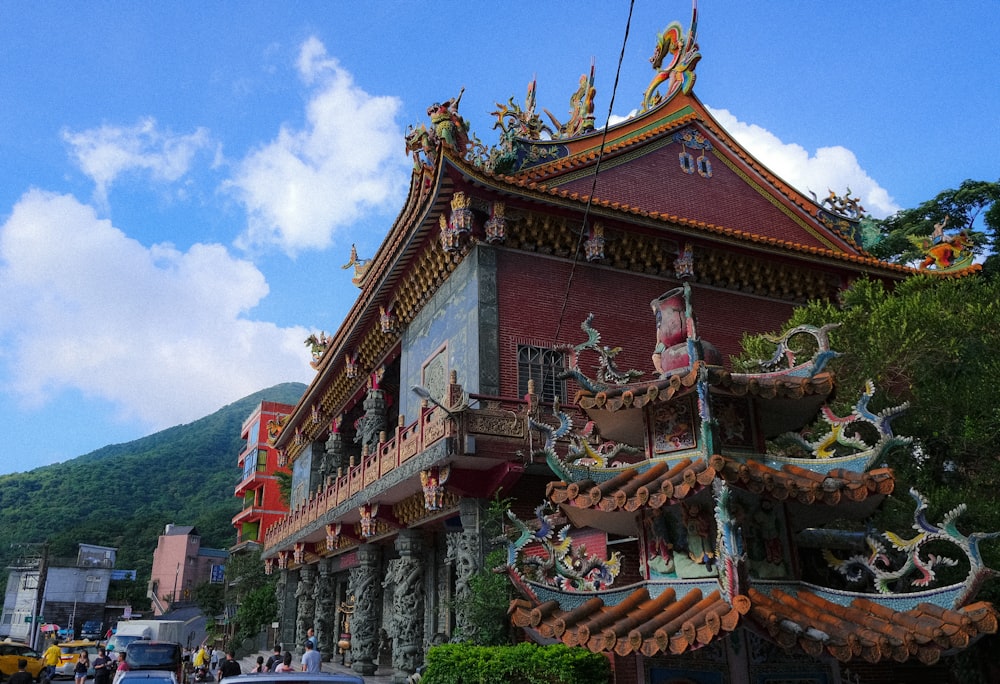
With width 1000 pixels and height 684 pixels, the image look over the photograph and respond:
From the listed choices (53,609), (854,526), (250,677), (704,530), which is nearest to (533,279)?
(854,526)

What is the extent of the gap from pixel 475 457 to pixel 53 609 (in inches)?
2507

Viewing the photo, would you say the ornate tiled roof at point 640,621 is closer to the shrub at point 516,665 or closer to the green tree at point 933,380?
the shrub at point 516,665

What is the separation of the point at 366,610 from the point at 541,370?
879 centimetres

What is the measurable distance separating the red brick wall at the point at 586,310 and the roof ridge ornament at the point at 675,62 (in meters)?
5.97

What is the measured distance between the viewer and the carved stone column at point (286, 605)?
1188 inches

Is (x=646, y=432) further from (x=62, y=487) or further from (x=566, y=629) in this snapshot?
(x=62, y=487)

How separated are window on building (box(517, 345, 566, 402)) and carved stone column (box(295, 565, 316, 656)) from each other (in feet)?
55.4

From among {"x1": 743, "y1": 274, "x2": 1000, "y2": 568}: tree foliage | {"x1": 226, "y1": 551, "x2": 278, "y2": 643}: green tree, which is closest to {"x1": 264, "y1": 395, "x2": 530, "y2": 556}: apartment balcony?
{"x1": 743, "y1": 274, "x2": 1000, "y2": 568}: tree foliage

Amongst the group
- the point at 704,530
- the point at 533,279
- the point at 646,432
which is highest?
the point at 533,279

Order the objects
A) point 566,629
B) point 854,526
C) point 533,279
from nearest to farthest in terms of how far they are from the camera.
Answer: point 566,629 < point 854,526 < point 533,279

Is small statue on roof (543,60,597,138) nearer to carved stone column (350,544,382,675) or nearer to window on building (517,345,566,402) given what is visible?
window on building (517,345,566,402)

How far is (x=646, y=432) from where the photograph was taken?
8297 millimetres

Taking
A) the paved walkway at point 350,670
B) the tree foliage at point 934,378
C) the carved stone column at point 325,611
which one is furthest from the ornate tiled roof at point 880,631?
the carved stone column at point 325,611

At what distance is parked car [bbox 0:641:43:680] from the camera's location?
25.0 m
